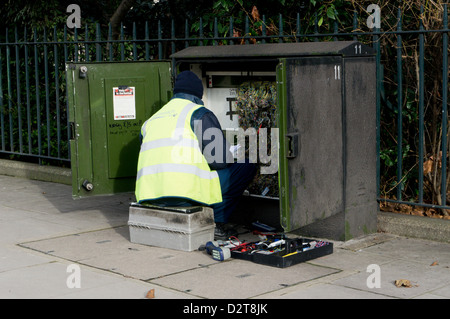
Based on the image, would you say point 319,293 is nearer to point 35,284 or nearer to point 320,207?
point 320,207

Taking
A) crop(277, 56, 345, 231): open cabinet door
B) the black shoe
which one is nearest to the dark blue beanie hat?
crop(277, 56, 345, 231): open cabinet door

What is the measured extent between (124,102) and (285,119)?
2.15 metres

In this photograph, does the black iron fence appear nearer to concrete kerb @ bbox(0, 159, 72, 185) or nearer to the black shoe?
concrete kerb @ bbox(0, 159, 72, 185)

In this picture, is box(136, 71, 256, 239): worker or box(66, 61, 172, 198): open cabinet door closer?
box(136, 71, 256, 239): worker

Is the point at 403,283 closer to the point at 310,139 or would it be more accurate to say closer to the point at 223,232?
the point at 310,139

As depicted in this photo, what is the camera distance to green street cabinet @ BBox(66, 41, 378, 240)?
584cm

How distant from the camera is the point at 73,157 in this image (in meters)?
7.18

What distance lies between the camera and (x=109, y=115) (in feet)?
23.9

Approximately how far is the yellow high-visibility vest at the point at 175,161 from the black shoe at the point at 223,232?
38cm

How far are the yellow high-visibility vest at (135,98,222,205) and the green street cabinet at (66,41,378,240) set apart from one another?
669 millimetres

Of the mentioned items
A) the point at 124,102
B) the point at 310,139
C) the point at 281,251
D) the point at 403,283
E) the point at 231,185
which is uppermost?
the point at 124,102

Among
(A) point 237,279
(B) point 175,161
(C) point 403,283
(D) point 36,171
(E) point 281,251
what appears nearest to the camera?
(C) point 403,283

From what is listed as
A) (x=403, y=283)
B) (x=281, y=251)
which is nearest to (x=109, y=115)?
(x=281, y=251)
